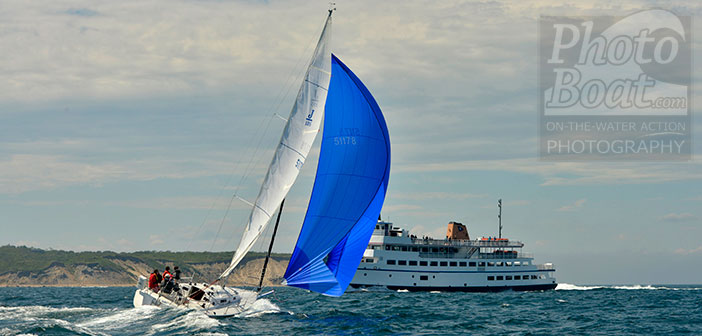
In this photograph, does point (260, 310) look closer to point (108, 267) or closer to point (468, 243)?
point (468, 243)

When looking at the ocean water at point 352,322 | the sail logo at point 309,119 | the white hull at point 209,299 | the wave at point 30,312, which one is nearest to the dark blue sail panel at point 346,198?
the sail logo at point 309,119

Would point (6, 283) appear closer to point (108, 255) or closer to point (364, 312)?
point (108, 255)

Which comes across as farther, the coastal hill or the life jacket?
the coastal hill

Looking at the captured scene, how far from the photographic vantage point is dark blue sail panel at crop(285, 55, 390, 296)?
26141 mm

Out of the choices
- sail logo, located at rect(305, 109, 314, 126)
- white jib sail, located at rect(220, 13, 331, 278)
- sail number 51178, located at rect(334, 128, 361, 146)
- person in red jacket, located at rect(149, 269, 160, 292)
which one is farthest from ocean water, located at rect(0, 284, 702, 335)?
sail logo, located at rect(305, 109, 314, 126)

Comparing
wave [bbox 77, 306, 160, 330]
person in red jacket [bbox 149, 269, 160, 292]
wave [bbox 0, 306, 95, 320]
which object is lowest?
wave [bbox 0, 306, 95, 320]

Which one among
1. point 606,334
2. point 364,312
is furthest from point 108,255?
point 606,334

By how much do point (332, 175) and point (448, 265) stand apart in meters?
40.1

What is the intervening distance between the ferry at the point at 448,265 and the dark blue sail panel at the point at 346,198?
1283 inches

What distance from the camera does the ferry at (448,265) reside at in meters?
60.5

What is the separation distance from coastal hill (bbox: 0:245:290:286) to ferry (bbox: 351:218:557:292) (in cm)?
6495

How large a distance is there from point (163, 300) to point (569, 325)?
16563mm

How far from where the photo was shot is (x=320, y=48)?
26.1 meters

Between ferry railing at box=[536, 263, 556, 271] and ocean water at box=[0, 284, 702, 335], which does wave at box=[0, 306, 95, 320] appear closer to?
ocean water at box=[0, 284, 702, 335]
